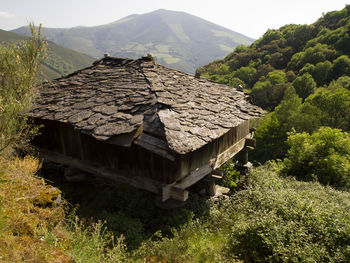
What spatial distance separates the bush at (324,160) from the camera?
1073 cm

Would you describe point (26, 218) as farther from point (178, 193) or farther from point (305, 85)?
point (305, 85)

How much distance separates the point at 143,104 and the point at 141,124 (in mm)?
832

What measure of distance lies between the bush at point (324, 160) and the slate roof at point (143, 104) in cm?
624

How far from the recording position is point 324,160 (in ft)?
36.4

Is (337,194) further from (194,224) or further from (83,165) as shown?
(83,165)

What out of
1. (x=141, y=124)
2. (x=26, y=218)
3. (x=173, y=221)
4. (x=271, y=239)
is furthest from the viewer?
(x=173, y=221)

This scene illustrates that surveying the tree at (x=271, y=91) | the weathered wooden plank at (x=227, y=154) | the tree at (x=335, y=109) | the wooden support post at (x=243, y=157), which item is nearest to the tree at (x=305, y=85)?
the tree at (x=271, y=91)

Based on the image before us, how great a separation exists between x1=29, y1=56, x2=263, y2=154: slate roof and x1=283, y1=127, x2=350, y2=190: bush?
6.24m

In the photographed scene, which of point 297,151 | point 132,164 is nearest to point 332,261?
point 132,164

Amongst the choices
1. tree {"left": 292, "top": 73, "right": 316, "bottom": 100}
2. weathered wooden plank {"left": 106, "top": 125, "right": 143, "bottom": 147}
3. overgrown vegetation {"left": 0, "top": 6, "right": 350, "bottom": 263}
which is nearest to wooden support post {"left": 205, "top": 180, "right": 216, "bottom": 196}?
overgrown vegetation {"left": 0, "top": 6, "right": 350, "bottom": 263}

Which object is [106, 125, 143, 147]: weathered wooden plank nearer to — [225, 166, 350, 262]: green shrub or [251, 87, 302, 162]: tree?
[225, 166, 350, 262]: green shrub

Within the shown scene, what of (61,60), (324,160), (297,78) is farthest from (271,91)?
(61,60)

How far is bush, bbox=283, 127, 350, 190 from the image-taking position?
1073 centimetres

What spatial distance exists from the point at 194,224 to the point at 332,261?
9.40ft
